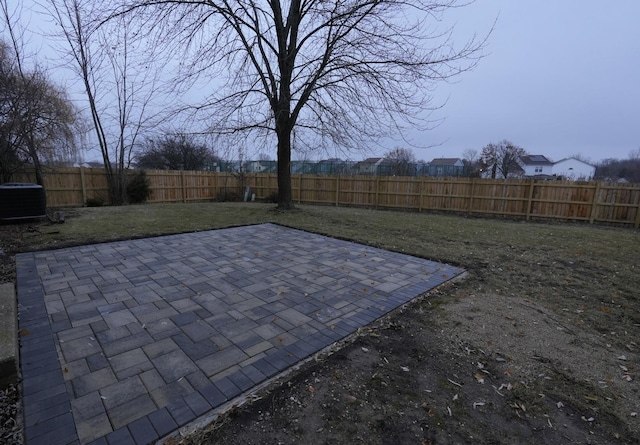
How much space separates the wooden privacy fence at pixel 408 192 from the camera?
37.5 feet

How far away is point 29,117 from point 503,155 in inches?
1661

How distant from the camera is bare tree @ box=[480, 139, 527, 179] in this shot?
36.4 meters

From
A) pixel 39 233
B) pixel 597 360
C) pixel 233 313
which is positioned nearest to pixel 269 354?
pixel 233 313

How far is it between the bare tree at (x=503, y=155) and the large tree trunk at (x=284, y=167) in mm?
32896

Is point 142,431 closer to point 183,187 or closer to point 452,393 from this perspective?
point 452,393

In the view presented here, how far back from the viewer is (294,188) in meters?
16.4

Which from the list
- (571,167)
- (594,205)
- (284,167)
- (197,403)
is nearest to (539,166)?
(571,167)

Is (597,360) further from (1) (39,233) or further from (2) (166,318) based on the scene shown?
(1) (39,233)

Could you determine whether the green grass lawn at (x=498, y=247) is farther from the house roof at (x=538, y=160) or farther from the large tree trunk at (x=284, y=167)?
the house roof at (x=538, y=160)

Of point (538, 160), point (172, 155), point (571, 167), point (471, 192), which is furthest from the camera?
point (538, 160)

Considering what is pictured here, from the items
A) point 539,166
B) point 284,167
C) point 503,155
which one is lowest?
point 284,167

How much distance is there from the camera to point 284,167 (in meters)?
10.8

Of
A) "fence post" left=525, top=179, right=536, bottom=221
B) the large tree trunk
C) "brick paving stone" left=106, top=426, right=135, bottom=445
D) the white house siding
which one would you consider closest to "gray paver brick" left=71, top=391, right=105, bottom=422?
"brick paving stone" left=106, top=426, right=135, bottom=445

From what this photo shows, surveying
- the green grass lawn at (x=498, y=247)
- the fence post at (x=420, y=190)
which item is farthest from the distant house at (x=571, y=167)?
the green grass lawn at (x=498, y=247)
